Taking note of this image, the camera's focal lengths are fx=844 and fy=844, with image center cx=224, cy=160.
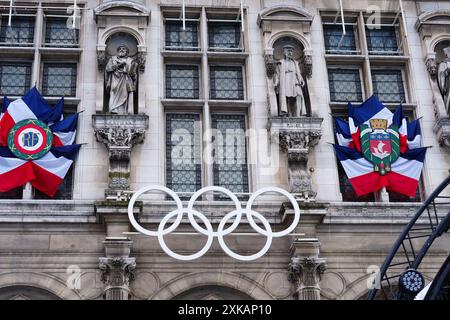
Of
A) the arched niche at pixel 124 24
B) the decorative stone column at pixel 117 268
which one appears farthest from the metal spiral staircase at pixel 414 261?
the arched niche at pixel 124 24

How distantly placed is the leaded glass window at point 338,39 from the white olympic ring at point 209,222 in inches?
283

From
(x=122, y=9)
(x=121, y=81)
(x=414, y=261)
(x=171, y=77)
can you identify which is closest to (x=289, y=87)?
(x=171, y=77)

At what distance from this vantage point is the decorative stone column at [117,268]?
2336cm

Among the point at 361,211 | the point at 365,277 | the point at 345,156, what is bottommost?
the point at 365,277

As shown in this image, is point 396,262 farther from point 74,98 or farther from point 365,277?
point 74,98

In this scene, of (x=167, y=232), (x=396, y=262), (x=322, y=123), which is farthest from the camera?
(x=322, y=123)

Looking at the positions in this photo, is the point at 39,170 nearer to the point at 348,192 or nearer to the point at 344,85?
the point at 348,192

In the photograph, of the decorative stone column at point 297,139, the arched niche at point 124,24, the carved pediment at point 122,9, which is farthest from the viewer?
the carved pediment at point 122,9

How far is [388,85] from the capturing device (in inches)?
1142

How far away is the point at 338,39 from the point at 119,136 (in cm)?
888

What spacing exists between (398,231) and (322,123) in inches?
171

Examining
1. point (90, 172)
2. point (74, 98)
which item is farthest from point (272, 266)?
point (74, 98)

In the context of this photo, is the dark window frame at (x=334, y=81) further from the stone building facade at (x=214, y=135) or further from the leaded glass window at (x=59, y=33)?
the leaded glass window at (x=59, y=33)

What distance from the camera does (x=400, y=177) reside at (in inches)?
1045
